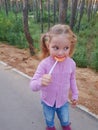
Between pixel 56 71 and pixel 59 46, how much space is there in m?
0.28

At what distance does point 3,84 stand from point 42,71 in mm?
2304

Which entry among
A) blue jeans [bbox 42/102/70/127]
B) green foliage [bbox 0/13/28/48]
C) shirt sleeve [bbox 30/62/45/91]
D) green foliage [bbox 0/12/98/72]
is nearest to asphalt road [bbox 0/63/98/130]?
blue jeans [bbox 42/102/70/127]

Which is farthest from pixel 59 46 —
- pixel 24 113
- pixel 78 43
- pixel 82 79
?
pixel 78 43

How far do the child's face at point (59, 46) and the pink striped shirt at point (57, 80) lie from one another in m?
0.13

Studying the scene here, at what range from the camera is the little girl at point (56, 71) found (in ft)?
8.00

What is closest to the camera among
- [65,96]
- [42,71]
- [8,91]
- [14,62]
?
[42,71]

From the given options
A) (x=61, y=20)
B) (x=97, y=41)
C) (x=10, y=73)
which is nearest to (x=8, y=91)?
(x=10, y=73)

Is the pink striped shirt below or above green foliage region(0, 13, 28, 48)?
above

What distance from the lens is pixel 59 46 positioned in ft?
8.02

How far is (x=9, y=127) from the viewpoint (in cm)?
323

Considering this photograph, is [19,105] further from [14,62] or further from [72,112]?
[14,62]

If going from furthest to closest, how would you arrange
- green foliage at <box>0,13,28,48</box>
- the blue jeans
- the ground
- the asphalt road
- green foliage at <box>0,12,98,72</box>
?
green foliage at <box>0,13,28,48</box> < green foliage at <box>0,12,98,72</box> < the ground < the asphalt road < the blue jeans

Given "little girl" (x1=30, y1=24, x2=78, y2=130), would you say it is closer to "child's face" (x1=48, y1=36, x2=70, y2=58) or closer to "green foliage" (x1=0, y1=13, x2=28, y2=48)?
"child's face" (x1=48, y1=36, x2=70, y2=58)

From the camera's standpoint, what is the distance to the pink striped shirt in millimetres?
2588
